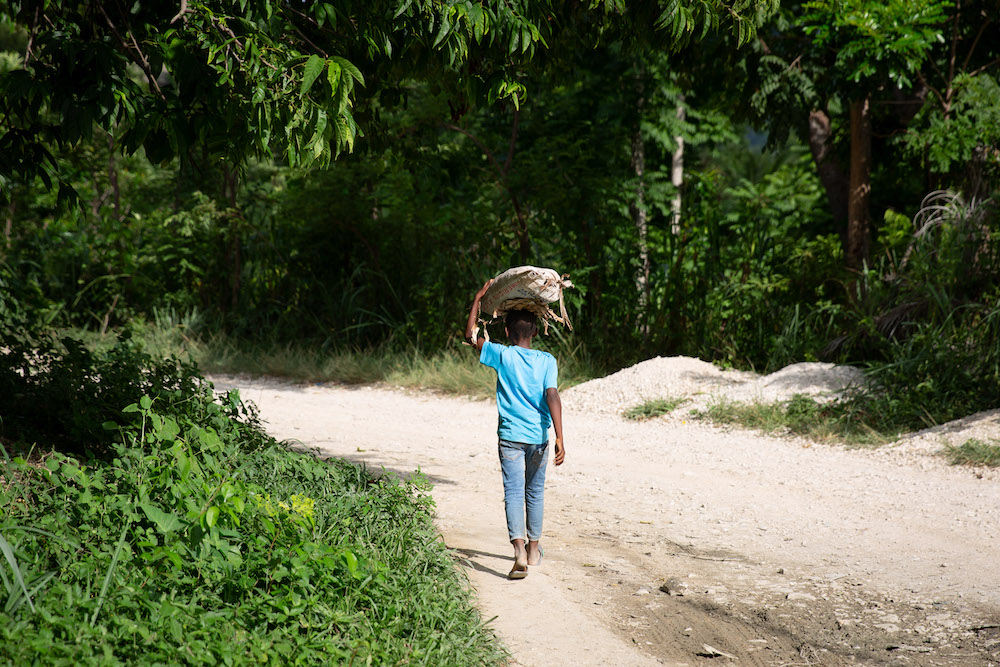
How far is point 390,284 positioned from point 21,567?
400 inches

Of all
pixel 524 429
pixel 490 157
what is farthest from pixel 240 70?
pixel 490 157

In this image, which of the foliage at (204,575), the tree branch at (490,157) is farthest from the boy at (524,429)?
the tree branch at (490,157)

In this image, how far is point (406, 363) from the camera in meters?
11.5

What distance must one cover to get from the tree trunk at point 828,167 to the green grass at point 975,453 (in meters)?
6.63

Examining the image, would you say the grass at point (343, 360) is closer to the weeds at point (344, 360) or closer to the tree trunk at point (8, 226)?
the weeds at point (344, 360)

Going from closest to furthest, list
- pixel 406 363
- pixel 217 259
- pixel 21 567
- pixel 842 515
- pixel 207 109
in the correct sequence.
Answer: pixel 21 567 < pixel 207 109 < pixel 842 515 < pixel 406 363 < pixel 217 259

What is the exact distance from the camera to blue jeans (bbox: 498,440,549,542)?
438cm

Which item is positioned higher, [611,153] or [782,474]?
[611,153]

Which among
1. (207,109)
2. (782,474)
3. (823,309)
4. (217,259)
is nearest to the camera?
(207,109)

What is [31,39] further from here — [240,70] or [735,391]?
[735,391]

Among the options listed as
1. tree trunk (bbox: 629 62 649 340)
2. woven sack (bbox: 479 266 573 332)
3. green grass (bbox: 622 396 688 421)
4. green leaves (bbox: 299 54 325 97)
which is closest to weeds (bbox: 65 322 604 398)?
tree trunk (bbox: 629 62 649 340)

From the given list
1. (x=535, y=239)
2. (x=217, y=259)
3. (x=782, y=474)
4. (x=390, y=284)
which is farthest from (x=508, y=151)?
(x=782, y=474)

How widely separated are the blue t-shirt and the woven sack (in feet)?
0.97

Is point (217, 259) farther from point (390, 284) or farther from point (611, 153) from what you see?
point (611, 153)
